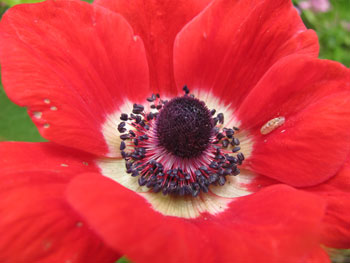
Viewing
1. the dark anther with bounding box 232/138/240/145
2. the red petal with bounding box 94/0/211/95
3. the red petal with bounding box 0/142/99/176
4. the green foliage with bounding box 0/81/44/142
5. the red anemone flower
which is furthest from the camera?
the green foliage with bounding box 0/81/44/142

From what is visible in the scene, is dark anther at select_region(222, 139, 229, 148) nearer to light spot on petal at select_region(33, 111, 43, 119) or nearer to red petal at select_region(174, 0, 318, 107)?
red petal at select_region(174, 0, 318, 107)

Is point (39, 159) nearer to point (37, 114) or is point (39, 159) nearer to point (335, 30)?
point (37, 114)

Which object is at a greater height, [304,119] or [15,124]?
[304,119]

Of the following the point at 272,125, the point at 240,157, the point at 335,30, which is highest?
the point at 335,30

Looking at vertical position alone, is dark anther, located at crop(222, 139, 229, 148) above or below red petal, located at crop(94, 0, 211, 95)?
below

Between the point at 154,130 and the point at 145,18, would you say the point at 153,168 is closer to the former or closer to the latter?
the point at 154,130

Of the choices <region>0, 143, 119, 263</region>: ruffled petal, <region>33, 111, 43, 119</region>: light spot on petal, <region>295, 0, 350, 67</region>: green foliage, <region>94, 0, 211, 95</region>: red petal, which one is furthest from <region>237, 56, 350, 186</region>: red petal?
<region>295, 0, 350, 67</region>: green foliage

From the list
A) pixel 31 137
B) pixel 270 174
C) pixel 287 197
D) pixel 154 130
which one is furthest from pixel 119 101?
pixel 287 197

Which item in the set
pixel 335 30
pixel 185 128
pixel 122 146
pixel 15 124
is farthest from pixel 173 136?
pixel 335 30
